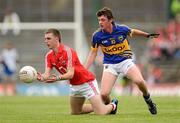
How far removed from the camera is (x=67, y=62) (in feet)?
50.9

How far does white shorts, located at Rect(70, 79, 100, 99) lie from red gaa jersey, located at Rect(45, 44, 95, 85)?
9cm

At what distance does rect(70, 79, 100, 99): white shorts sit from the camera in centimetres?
1591

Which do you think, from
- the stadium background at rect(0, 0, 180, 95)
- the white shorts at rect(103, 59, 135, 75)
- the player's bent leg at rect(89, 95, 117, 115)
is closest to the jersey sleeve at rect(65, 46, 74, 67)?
the player's bent leg at rect(89, 95, 117, 115)

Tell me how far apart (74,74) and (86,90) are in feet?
1.49

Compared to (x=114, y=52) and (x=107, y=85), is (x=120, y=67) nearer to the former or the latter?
(x=114, y=52)

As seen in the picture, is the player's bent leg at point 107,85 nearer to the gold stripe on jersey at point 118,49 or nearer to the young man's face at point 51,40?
the gold stripe on jersey at point 118,49

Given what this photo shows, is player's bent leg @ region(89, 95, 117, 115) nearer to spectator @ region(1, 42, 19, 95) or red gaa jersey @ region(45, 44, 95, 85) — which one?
red gaa jersey @ region(45, 44, 95, 85)

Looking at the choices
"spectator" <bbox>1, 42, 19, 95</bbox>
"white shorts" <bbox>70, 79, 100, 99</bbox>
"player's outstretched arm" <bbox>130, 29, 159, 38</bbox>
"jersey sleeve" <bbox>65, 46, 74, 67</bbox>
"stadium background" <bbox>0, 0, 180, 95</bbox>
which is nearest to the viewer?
"jersey sleeve" <bbox>65, 46, 74, 67</bbox>

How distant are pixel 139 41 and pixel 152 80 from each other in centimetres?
407

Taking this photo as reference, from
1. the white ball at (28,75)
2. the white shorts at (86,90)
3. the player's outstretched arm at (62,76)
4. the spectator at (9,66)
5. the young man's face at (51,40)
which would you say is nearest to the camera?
the white ball at (28,75)

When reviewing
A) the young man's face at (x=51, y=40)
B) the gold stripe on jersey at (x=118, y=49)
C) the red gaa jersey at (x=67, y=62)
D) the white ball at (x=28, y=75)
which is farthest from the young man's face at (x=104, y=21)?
the white ball at (x=28, y=75)

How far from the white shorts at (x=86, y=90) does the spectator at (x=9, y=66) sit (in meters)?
18.4

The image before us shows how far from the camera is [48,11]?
132ft

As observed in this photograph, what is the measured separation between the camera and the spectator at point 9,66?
113ft
